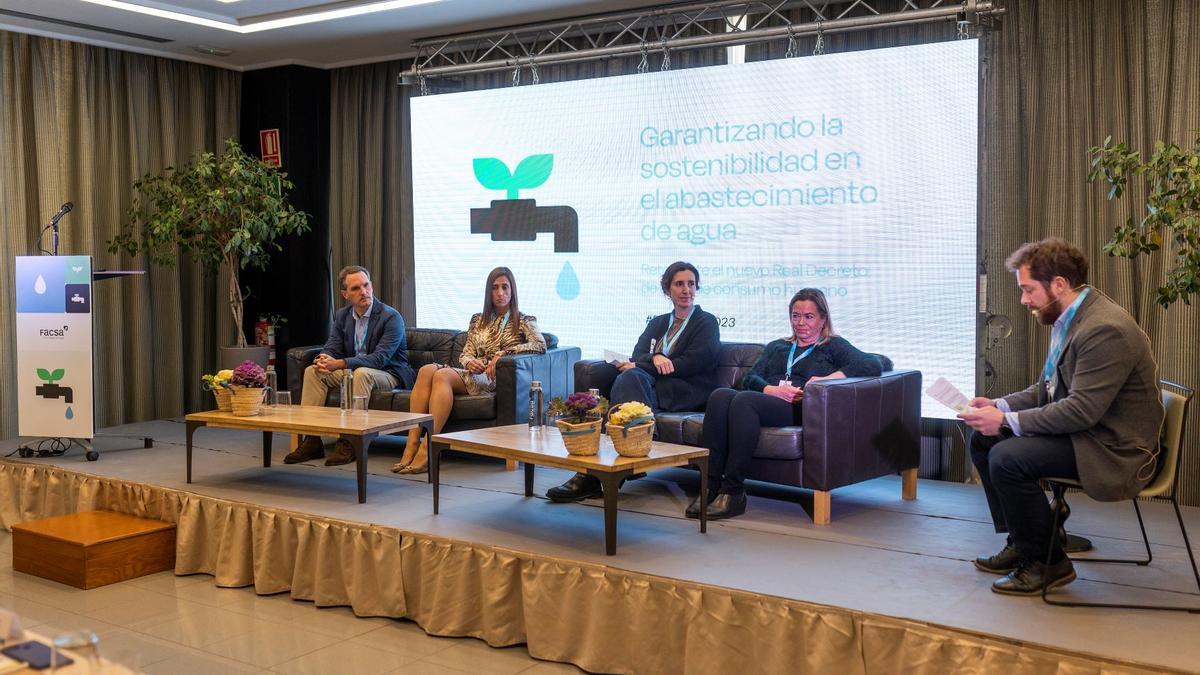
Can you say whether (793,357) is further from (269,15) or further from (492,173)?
(269,15)

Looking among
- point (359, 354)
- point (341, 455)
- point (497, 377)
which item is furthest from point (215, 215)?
point (497, 377)

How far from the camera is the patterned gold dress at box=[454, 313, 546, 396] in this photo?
18.9ft

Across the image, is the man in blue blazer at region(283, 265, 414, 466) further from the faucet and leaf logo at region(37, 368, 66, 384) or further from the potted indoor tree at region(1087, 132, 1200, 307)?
the potted indoor tree at region(1087, 132, 1200, 307)

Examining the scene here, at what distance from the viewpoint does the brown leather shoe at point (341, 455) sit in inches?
223

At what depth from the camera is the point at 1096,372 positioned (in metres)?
3.36

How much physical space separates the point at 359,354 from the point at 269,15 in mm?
2207

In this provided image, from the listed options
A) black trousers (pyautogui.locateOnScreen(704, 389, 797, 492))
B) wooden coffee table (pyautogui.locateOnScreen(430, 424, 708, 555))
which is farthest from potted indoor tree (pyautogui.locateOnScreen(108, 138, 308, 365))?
black trousers (pyautogui.locateOnScreen(704, 389, 797, 492))

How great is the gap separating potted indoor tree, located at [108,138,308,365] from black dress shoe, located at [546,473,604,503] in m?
3.29

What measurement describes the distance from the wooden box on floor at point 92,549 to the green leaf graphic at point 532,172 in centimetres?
296

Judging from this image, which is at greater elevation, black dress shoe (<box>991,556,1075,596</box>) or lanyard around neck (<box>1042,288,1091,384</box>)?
lanyard around neck (<box>1042,288,1091,384</box>)

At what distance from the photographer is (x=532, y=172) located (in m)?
6.69

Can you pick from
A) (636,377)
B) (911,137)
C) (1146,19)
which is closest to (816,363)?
(636,377)

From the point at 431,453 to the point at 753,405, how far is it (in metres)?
1.43

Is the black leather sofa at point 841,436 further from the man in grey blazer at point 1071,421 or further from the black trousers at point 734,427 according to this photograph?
the man in grey blazer at point 1071,421
